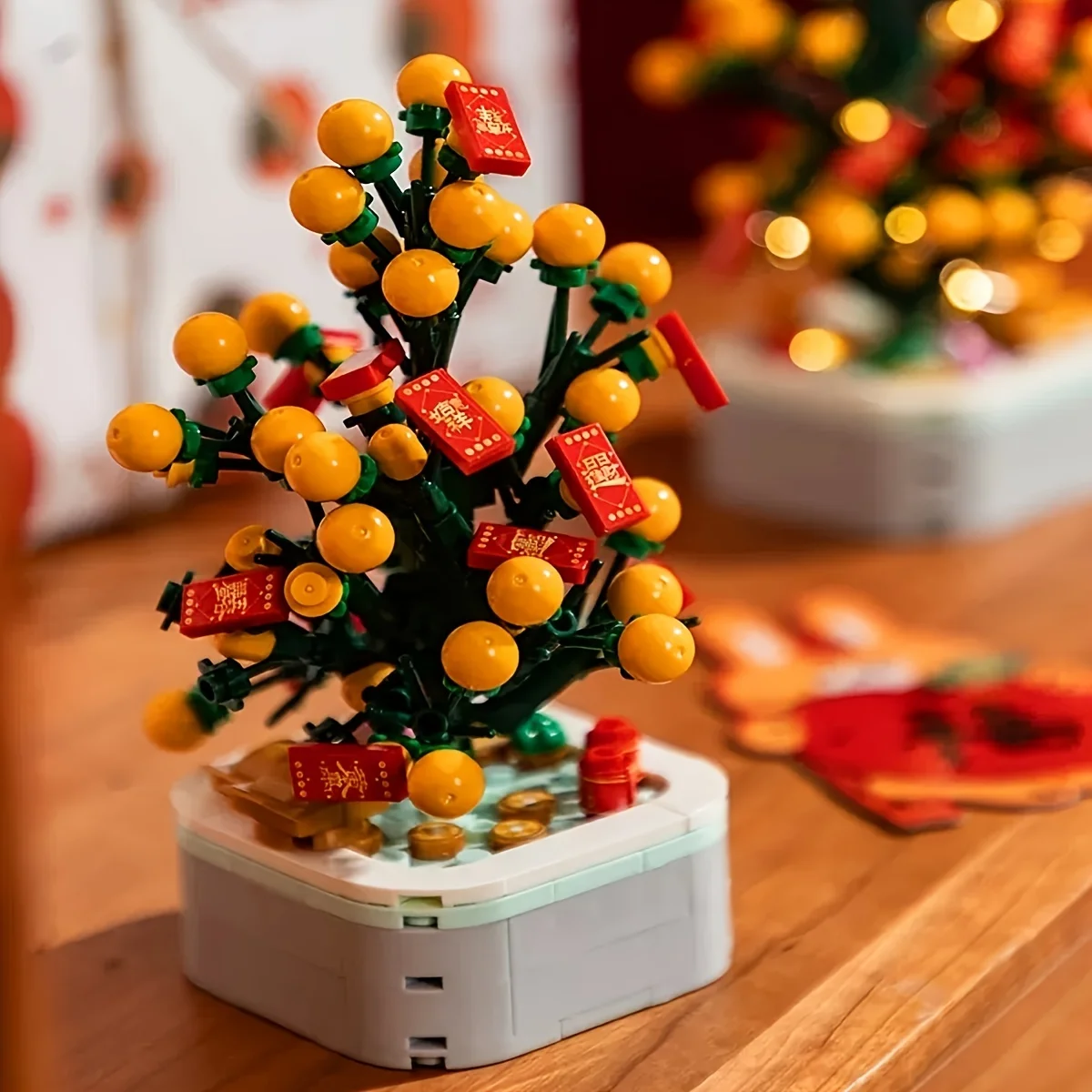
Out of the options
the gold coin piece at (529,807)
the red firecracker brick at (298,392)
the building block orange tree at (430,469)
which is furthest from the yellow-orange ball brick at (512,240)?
the gold coin piece at (529,807)

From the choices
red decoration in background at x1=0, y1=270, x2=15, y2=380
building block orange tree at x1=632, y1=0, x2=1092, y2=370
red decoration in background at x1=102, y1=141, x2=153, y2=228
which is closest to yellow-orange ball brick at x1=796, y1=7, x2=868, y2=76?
building block orange tree at x1=632, y1=0, x2=1092, y2=370

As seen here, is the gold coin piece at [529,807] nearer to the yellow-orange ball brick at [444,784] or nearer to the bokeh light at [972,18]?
the yellow-orange ball brick at [444,784]

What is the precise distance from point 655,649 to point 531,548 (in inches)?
2.2

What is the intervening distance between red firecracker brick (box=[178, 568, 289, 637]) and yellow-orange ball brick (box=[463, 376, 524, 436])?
9cm

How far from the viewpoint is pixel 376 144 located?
60cm

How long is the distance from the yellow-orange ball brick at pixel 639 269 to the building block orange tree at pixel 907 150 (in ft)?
1.72

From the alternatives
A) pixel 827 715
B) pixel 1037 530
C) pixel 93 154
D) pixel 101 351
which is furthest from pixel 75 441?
pixel 1037 530

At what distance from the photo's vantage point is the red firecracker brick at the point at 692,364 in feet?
2.21

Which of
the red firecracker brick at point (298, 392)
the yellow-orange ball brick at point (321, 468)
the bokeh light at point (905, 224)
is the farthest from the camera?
the bokeh light at point (905, 224)

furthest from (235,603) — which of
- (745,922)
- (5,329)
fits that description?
(5,329)

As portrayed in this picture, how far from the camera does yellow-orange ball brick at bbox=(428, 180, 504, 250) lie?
609 millimetres

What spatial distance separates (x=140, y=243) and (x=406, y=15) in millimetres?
286

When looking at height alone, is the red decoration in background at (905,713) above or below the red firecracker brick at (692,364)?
below

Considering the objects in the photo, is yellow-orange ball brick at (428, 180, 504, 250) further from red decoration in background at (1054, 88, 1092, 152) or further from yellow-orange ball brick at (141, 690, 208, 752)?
red decoration in background at (1054, 88, 1092, 152)
